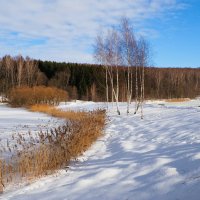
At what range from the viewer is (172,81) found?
95875 mm

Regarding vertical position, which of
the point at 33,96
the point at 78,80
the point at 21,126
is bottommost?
the point at 21,126

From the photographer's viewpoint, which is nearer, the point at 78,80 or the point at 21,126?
the point at 21,126

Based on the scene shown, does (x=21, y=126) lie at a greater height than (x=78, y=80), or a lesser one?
lesser

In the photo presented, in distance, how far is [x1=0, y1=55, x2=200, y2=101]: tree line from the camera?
72.9 m

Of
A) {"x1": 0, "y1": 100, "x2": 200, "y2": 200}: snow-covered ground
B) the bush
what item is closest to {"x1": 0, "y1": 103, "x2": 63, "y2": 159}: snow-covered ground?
{"x1": 0, "y1": 100, "x2": 200, "y2": 200}: snow-covered ground

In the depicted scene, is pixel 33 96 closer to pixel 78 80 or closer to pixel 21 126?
pixel 21 126

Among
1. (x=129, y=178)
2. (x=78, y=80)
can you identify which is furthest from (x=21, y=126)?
(x=78, y=80)

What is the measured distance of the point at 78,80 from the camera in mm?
85375

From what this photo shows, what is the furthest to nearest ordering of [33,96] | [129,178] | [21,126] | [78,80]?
[78,80] < [33,96] < [21,126] < [129,178]

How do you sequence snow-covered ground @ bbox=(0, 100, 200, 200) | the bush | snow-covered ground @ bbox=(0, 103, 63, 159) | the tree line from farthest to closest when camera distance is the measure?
the tree line < the bush < snow-covered ground @ bbox=(0, 103, 63, 159) < snow-covered ground @ bbox=(0, 100, 200, 200)

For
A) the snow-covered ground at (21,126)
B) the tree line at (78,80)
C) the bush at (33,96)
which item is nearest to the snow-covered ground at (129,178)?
the snow-covered ground at (21,126)

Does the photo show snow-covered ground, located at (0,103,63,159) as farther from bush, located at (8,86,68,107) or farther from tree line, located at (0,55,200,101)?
tree line, located at (0,55,200,101)

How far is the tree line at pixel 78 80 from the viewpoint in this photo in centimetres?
7291

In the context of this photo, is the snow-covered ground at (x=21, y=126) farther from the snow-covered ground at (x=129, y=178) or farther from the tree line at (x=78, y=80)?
the tree line at (x=78, y=80)
